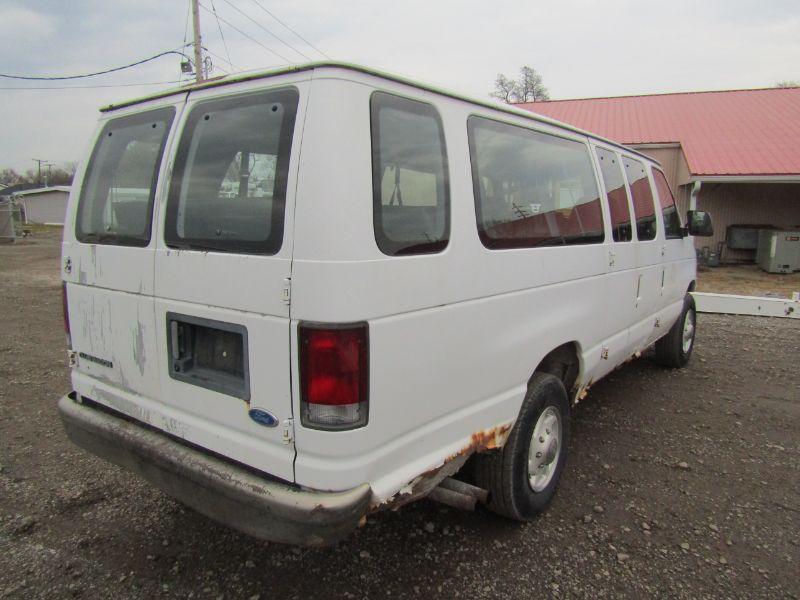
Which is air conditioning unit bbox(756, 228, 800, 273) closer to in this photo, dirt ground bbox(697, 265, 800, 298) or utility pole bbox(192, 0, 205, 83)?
dirt ground bbox(697, 265, 800, 298)

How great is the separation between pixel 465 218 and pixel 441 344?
0.55 meters

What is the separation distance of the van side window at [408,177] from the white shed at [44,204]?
5852 cm

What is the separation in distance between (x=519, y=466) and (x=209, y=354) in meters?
1.59

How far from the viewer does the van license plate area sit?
213 centimetres

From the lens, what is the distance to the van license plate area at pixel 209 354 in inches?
83.9

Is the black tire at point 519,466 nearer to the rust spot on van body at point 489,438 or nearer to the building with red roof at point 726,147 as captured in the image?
the rust spot on van body at point 489,438

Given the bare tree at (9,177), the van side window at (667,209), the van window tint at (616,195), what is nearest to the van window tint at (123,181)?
the van window tint at (616,195)

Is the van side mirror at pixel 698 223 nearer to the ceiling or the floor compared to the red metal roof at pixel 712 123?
nearer to the floor

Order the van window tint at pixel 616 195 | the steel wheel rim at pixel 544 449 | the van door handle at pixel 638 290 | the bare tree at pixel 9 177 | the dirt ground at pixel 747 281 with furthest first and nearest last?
the bare tree at pixel 9 177, the dirt ground at pixel 747 281, the van door handle at pixel 638 290, the van window tint at pixel 616 195, the steel wheel rim at pixel 544 449

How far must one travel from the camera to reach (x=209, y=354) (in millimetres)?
2266

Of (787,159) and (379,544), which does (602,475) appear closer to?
(379,544)

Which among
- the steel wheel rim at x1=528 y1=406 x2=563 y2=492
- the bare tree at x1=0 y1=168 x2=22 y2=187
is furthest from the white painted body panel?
the bare tree at x1=0 y1=168 x2=22 y2=187

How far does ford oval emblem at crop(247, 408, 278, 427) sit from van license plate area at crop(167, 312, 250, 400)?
0.19 feet

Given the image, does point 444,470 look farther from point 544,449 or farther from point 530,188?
point 530,188
